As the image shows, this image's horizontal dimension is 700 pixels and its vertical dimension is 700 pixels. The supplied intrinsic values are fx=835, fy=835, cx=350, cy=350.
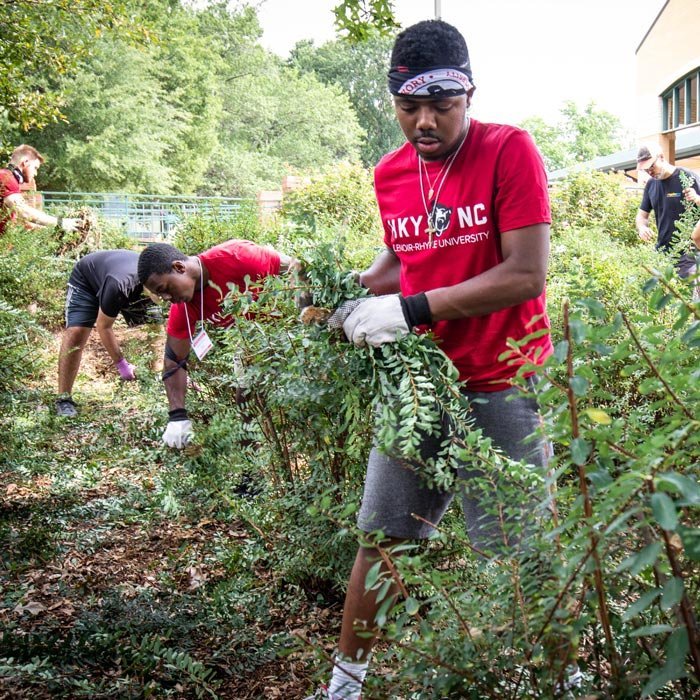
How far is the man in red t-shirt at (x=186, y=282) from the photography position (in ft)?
14.1

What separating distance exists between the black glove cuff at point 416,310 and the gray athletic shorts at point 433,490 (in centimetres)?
29

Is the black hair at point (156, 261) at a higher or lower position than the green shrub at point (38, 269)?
lower

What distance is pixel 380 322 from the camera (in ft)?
6.95

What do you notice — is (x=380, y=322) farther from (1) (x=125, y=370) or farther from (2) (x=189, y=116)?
(2) (x=189, y=116)

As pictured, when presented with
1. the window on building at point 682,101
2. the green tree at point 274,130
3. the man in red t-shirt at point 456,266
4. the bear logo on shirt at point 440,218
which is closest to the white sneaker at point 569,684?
the man in red t-shirt at point 456,266

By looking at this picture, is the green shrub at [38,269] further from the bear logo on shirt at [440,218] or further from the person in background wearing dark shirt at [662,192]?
the person in background wearing dark shirt at [662,192]

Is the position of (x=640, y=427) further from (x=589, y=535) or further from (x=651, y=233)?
(x=651, y=233)

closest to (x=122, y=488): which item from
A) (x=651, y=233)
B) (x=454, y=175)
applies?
(x=454, y=175)

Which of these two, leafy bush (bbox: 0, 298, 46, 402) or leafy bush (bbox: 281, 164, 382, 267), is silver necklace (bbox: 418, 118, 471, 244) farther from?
leafy bush (bbox: 281, 164, 382, 267)

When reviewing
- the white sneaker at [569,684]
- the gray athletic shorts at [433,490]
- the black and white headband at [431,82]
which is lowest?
the white sneaker at [569,684]

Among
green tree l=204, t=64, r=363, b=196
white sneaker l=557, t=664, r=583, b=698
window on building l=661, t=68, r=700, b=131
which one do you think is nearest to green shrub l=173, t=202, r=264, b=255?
white sneaker l=557, t=664, r=583, b=698

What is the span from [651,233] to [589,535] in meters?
7.12

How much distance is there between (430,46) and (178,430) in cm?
247

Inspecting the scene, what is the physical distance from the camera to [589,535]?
1152 millimetres
